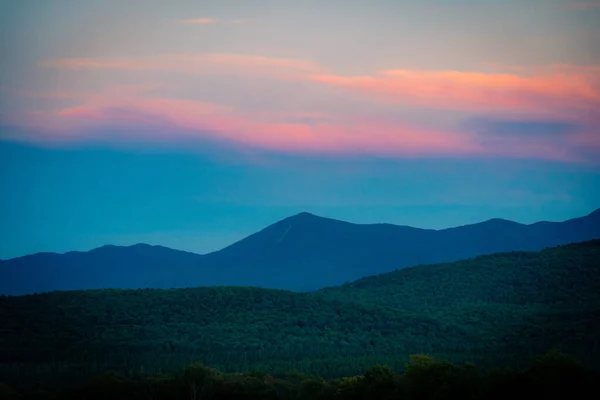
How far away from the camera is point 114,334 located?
3770 inches

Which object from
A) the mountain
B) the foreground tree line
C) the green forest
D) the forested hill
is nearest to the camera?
the foreground tree line

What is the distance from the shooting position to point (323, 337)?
329 feet

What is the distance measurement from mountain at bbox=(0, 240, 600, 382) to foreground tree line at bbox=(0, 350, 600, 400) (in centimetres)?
822

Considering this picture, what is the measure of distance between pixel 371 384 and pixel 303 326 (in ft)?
140

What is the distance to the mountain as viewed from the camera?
8521cm

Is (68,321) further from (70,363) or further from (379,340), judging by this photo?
(379,340)

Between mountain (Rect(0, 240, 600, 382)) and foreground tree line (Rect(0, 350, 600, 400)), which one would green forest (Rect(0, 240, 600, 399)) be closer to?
foreground tree line (Rect(0, 350, 600, 400))

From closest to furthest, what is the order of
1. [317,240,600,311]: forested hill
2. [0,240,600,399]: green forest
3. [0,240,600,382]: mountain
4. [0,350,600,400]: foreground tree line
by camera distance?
[0,350,600,400]: foreground tree line
[0,240,600,399]: green forest
[0,240,600,382]: mountain
[317,240,600,311]: forested hill

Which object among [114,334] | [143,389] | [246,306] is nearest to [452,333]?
[246,306]

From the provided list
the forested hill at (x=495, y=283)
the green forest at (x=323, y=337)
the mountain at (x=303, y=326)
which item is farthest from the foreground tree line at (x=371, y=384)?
the forested hill at (x=495, y=283)

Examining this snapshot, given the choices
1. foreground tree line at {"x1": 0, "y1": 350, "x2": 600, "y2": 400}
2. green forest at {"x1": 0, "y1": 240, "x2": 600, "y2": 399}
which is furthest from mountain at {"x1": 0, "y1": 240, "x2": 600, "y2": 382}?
foreground tree line at {"x1": 0, "y1": 350, "x2": 600, "y2": 400}

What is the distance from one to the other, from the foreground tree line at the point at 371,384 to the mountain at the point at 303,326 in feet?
27.0

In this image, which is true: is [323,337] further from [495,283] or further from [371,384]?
[495,283]

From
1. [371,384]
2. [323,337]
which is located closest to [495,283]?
[323,337]
